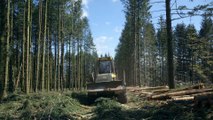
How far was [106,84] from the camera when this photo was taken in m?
19.2

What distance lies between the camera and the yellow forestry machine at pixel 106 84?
60.2 feet

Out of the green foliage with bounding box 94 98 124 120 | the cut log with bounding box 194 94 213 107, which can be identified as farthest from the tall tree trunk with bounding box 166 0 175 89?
the cut log with bounding box 194 94 213 107

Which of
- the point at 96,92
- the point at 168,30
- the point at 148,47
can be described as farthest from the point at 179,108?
the point at 148,47

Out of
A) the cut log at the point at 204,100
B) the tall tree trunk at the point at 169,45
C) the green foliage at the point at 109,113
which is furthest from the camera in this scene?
the tall tree trunk at the point at 169,45

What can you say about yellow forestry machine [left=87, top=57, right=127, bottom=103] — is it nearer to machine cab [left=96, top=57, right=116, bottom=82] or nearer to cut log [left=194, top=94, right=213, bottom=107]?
machine cab [left=96, top=57, right=116, bottom=82]

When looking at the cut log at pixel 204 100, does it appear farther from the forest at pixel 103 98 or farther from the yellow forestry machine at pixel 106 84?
the yellow forestry machine at pixel 106 84

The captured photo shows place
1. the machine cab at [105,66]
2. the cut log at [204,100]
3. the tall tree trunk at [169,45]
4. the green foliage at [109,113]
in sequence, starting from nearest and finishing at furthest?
the cut log at [204,100]
the green foliage at [109,113]
the tall tree trunk at [169,45]
the machine cab at [105,66]

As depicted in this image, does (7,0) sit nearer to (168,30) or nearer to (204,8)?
(168,30)

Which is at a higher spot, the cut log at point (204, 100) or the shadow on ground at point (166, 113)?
the cut log at point (204, 100)

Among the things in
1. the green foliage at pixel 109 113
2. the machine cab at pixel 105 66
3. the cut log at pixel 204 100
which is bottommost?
the green foliage at pixel 109 113

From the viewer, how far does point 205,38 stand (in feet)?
50.4

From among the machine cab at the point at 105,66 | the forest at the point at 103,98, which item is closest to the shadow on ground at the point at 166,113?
the forest at the point at 103,98

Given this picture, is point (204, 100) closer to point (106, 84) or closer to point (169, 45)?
point (106, 84)

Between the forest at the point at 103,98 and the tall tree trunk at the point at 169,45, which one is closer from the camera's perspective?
the forest at the point at 103,98
